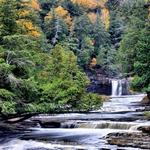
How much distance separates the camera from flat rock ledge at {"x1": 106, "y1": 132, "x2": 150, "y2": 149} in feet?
78.1

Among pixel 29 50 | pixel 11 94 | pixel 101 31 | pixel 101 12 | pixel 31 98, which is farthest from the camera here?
pixel 101 12

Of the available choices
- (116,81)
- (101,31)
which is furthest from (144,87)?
(101,31)

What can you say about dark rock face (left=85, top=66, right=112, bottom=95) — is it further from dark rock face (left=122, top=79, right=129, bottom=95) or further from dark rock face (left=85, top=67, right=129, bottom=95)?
dark rock face (left=122, top=79, right=129, bottom=95)

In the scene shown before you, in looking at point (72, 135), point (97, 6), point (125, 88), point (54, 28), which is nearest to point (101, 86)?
point (125, 88)

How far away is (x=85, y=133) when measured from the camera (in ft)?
99.8

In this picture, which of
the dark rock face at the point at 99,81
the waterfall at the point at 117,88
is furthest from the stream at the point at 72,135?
the dark rock face at the point at 99,81

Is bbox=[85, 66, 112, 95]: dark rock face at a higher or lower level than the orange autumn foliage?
lower

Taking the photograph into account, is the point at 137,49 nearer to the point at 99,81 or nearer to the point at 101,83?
the point at 101,83

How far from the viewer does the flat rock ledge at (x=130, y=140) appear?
78.1 feet

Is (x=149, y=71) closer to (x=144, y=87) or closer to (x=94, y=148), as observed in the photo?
(x=144, y=87)

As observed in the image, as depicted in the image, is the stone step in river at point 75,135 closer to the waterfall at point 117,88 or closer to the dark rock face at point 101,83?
the waterfall at point 117,88

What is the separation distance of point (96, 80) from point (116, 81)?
6.15 meters

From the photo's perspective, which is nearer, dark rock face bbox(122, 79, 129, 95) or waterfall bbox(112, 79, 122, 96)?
waterfall bbox(112, 79, 122, 96)

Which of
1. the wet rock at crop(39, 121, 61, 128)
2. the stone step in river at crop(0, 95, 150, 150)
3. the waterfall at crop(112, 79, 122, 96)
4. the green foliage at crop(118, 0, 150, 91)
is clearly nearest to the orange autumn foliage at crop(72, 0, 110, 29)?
the waterfall at crop(112, 79, 122, 96)
